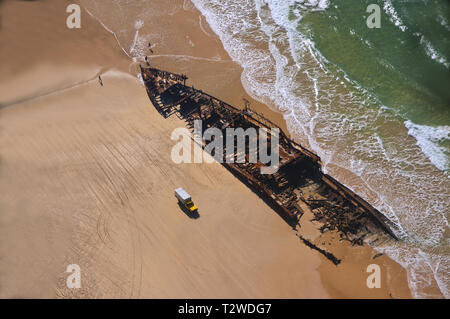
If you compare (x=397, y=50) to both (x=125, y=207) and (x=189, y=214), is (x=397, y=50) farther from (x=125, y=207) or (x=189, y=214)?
(x=125, y=207)

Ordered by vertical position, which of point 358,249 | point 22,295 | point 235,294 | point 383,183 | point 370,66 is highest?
point 370,66

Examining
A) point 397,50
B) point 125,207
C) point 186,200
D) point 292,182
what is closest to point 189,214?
point 186,200

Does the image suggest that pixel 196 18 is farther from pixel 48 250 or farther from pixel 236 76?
pixel 48 250

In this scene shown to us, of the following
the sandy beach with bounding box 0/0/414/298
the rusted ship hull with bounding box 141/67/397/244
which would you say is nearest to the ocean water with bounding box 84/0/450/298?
the rusted ship hull with bounding box 141/67/397/244

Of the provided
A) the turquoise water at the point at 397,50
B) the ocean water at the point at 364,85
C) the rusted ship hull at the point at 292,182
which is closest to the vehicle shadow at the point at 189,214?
the rusted ship hull at the point at 292,182

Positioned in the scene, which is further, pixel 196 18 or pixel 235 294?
pixel 196 18

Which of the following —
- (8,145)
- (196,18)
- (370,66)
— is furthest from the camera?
(196,18)

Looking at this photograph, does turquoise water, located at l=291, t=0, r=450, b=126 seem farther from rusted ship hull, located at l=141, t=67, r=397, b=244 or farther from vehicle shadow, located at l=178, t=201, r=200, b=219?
vehicle shadow, located at l=178, t=201, r=200, b=219
